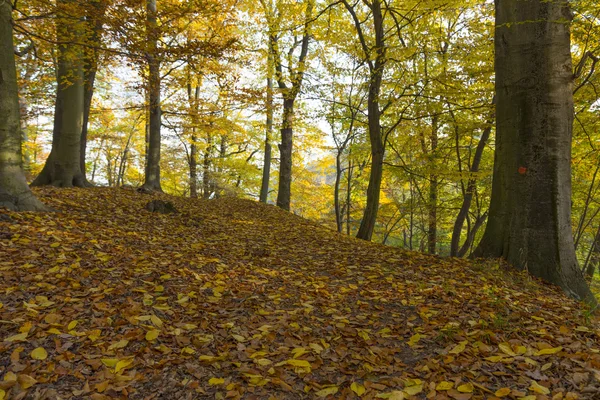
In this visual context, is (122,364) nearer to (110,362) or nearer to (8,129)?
(110,362)

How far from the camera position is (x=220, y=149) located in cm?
2222

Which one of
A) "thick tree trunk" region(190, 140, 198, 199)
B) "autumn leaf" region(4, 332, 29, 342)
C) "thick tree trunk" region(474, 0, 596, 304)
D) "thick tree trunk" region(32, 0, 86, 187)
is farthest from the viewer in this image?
"thick tree trunk" region(190, 140, 198, 199)

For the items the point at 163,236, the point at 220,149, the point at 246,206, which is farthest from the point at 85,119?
the point at 220,149

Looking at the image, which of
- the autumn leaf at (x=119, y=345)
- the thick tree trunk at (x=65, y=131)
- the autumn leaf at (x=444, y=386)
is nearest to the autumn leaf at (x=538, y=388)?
the autumn leaf at (x=444, y=386)

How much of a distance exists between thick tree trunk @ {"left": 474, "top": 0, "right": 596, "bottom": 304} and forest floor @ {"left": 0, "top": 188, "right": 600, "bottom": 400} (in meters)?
0.44

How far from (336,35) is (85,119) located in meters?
7.71

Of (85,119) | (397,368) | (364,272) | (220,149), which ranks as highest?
(220,149)

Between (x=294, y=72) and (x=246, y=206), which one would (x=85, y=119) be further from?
(x=294, y=72)

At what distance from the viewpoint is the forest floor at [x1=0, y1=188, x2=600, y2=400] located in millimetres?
Answer: 2133

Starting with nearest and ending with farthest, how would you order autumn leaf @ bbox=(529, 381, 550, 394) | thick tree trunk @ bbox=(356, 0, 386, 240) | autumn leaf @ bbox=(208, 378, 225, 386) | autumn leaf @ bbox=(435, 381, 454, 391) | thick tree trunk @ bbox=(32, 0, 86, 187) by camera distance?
1. autumn leaf @ bbox=(529, 381, 550, 394)
2. autumn leaf @ bbox=(435, 381, 454, 391)
3. autumn leaf @ bbox=(208, 378, 225, 386)
4. thick tree trunk @ bbox=(356, 0, 386, 240)
5. thick tree trunk @ bbox=(32, 0, 86, 187)

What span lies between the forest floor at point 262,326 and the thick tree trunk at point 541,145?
1.44 ft

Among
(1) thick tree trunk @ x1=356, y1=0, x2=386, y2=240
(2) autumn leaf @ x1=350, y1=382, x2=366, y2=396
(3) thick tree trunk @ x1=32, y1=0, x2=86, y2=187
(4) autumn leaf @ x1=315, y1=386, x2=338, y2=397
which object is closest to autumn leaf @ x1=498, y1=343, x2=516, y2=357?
(2) autumn leaf @ x1=350, y1=382, x2=366, y2=396

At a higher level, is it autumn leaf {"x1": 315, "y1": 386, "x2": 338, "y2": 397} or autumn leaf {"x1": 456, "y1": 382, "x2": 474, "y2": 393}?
autumn leaf {"x1": 456, "y1": 382, "x2": 474, "y2": 393}

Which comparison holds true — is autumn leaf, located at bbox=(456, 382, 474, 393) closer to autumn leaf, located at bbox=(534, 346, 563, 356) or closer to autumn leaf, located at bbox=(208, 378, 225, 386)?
autumn leaf, located at bbox=(534, 346, 563, 356)
